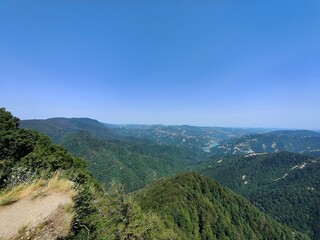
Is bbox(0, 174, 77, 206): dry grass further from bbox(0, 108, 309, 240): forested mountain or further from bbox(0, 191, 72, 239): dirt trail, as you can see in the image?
bbox(0, 191, 72, 239): dirt trail

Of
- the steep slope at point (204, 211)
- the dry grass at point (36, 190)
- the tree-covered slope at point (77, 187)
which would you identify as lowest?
the steep slope at point (204, 211)

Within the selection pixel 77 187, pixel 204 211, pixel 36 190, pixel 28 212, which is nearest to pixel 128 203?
pixel 77 187

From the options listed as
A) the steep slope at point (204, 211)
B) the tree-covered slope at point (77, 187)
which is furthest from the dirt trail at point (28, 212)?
the steep slope at point (204, 211)

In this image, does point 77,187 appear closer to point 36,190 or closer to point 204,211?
point 36,190

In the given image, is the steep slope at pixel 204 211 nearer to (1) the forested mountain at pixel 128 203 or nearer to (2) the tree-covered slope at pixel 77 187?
(1) the forested mountain at pixel 128 203

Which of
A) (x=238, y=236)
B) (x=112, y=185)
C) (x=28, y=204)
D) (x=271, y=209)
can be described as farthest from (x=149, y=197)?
(x=271, y=209)

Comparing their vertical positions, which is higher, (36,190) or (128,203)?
(36,190)
